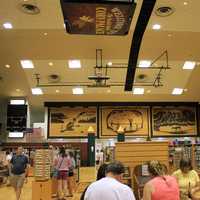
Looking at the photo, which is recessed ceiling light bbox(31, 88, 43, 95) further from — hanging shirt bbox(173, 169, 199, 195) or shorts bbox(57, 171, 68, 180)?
hanging shirt bbox(173, 169, 199, 195)

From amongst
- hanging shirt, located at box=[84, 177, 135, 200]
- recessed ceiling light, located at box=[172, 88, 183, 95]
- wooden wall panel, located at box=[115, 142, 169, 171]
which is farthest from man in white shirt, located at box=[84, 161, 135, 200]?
recessed ceiling light, located at box=[172, 88, 183, 95]

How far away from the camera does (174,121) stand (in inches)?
714

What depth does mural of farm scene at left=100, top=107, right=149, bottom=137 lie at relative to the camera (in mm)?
17797

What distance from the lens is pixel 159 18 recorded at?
31.7 ft

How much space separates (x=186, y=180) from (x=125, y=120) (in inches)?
555

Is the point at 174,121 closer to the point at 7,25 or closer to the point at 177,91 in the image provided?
the point at 177,91

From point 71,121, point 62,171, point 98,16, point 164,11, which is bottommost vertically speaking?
point 62,171

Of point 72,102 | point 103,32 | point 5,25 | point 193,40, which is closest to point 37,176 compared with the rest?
point 103,32

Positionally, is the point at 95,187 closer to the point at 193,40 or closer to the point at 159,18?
the point at 159,18

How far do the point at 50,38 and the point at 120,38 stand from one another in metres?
2.46

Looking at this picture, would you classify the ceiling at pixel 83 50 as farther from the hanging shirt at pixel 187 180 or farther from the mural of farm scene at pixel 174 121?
the hanging shirt at pixel 187 180

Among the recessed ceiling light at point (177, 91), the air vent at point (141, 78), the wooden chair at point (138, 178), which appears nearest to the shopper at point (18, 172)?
the wooden chair at point (138, 178)

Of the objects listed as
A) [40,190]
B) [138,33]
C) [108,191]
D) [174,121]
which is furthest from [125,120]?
[108,191]

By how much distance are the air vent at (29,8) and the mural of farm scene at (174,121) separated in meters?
10.6
